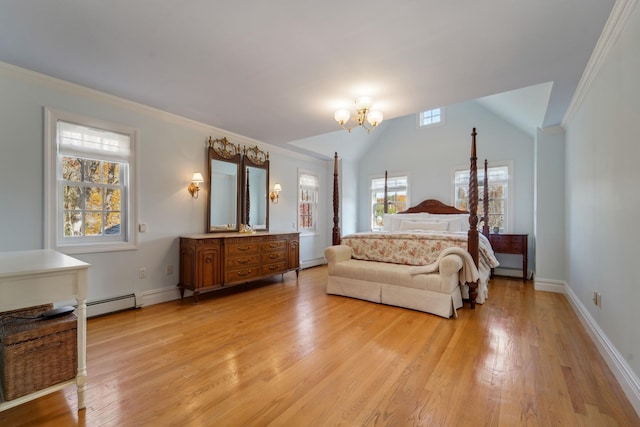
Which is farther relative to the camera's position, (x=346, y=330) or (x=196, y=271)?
(x=196, y=271)

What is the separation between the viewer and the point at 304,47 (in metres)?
2.20

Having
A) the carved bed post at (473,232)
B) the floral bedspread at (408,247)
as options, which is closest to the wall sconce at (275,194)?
the floral bedspread at (408,247)

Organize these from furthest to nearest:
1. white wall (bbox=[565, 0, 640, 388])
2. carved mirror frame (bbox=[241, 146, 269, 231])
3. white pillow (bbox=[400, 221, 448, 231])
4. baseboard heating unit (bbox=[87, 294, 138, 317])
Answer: white pillow (bbox=[400, 221, 448, 231]) → carved mirror frame (bbox=[241, 146, 269, 231]) → baseboard heating unit (bbox=[87, 294, 138, 317]) → white wall (bbox=[565, 0, 640, 388])

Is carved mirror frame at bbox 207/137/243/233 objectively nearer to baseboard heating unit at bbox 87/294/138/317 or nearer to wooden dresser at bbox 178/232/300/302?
wooden dresser at bbox 178/232/300/302

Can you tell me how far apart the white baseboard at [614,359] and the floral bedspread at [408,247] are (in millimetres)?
1257

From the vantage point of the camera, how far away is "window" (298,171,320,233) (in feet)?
19.4

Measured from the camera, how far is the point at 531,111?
12.7 feet

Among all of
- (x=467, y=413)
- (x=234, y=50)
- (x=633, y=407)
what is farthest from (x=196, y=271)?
(x=633, y=407)

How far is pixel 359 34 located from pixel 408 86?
1.04m

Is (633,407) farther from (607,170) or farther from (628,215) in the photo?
(607,170)

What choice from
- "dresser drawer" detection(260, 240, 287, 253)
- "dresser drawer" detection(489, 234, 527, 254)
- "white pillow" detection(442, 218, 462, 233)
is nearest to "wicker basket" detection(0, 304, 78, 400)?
"dresser drawer" detection(260, 240, 287, 253)

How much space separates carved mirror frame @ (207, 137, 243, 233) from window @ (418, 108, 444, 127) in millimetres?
4048

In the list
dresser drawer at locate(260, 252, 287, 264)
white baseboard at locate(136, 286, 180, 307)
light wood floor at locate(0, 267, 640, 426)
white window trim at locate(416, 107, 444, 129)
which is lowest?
light wood floor at locate(0, 267, 640, 426)

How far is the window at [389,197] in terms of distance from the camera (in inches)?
254
